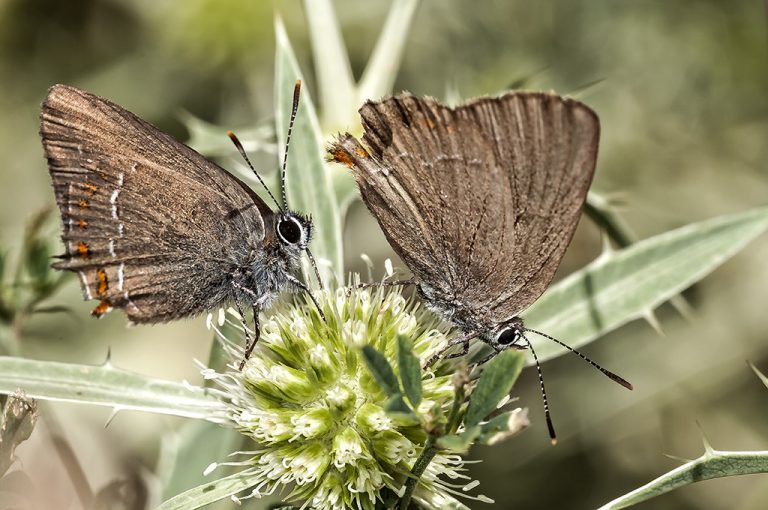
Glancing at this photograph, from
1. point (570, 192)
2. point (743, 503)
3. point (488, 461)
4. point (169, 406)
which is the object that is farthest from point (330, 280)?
point (743, 503)

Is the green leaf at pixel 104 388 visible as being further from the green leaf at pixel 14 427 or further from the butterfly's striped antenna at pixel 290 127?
the butterfly's striped antenna at pixel 290 127

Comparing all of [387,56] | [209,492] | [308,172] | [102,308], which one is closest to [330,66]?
[387,56]

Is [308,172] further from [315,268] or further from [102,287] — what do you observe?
[102,287]

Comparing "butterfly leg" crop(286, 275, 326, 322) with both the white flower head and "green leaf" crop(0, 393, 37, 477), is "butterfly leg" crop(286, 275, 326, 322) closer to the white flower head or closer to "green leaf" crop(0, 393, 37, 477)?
the white flower head

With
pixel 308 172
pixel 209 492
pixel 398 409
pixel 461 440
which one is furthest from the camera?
pixel 308 172

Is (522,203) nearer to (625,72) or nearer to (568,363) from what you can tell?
(568,363)
